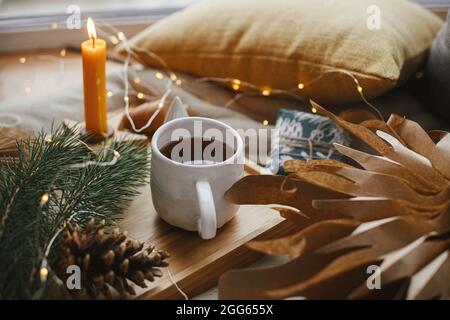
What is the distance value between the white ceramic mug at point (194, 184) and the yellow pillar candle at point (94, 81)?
137mm

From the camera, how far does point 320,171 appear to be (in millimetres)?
619

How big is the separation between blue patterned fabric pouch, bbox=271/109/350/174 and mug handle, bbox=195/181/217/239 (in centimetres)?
19

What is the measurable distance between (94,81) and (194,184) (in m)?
0.22

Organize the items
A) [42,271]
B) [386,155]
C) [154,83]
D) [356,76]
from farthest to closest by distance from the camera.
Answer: [154,83] → [356,76] → [386,155] → [42,271]

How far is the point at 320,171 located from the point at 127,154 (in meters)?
0.24

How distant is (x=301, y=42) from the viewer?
863 mm

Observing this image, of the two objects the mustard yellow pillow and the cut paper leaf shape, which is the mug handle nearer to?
the cut paper leaf shape

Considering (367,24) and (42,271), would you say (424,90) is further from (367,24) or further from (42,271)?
(42,271)

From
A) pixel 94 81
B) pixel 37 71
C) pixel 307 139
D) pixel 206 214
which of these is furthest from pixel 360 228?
pixel 37 71

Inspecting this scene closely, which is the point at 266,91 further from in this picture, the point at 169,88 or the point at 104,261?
the point at 104,261

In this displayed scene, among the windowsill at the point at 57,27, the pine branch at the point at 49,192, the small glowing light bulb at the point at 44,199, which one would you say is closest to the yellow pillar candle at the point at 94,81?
the pine branch at the point at 49,192

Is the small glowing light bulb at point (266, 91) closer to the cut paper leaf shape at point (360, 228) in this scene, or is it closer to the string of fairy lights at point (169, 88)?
the string of fairy lights at point (169, 88)
